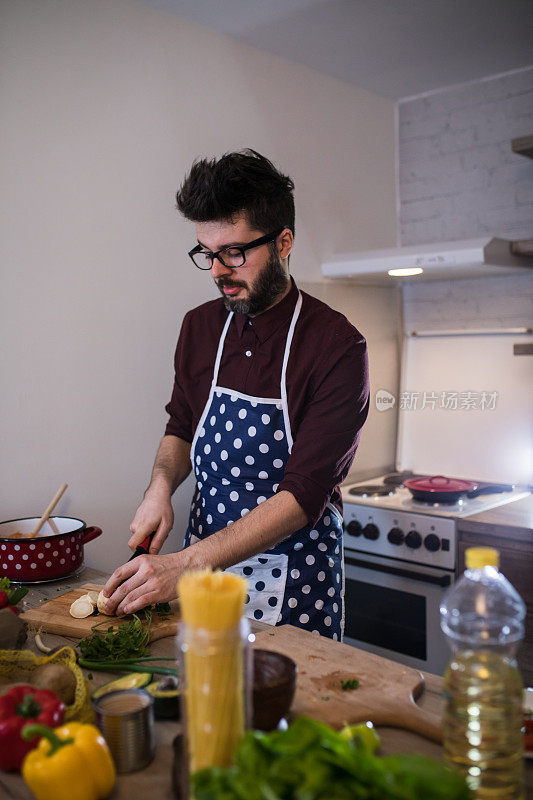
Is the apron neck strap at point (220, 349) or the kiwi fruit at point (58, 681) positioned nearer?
the kiwi fruit at point (58, 681)

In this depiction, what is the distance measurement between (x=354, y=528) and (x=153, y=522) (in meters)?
1.08

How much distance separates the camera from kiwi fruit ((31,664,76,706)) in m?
1.05

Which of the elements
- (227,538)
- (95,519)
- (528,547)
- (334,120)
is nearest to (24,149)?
(95,519)

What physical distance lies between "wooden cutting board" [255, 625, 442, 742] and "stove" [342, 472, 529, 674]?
1.15 m

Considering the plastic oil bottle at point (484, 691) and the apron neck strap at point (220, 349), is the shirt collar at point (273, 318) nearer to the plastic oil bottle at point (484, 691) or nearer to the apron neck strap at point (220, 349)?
the apron neck strap at point (220, 349)

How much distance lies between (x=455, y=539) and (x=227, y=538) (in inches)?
44.7

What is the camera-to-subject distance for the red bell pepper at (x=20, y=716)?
0.91 m

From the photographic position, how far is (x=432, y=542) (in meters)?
2.36

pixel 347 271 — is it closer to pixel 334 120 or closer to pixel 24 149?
pixel 334 120

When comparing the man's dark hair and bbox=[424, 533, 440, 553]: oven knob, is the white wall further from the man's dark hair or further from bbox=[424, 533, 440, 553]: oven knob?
bbox=[424, 533, 440, 553]: oven knob

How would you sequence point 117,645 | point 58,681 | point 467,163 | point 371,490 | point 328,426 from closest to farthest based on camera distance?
point 58,681 < point 117,645 < point 328,426 < point 371,490 < point 467,163

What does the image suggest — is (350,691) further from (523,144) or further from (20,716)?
(523,144)

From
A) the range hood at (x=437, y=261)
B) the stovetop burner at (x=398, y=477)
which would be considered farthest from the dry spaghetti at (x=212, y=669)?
the stovetop burner at (x=398, y=477)

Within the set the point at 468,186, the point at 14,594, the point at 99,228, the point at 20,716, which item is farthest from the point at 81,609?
the point at 468,186
